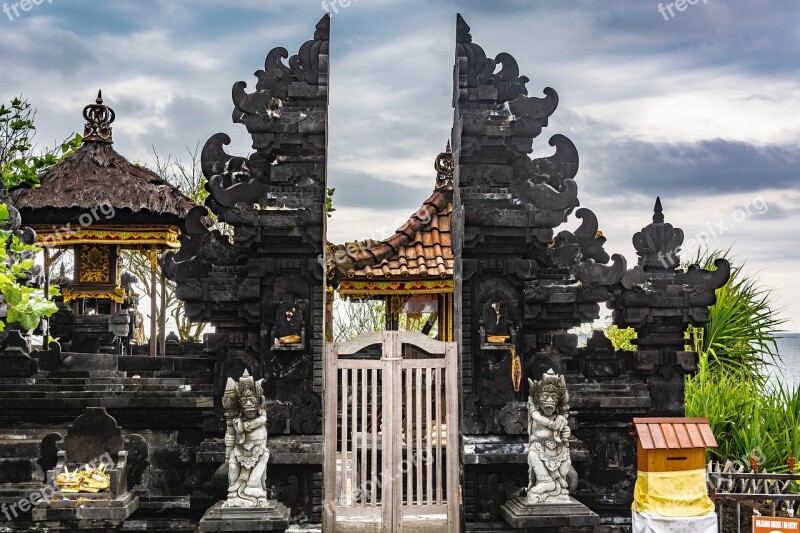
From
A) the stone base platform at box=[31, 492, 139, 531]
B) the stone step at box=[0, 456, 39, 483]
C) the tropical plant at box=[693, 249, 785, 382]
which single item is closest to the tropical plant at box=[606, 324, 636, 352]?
the tropical plant at box=[693, 249, 785, 382]

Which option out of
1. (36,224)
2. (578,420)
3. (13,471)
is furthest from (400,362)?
(36,224)

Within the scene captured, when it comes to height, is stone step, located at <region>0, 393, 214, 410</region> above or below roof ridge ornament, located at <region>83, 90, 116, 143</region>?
below

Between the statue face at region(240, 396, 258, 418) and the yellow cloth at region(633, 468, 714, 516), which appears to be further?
the statue face at region(240, 396, 258, 418)

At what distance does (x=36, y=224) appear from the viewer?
16328 mm

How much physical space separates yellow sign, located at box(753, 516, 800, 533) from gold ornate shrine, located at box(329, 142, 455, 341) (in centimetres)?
724

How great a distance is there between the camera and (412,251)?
51.6 feet

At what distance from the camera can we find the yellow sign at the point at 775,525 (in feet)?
28.1

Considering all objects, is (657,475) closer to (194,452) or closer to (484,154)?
(484,154)

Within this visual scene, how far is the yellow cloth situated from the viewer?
841 centimetres

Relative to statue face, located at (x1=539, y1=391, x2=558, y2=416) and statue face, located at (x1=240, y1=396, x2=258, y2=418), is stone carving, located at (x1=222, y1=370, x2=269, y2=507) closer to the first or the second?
statue face, located at (x1=240, y1=396, x2=258, y2=418)

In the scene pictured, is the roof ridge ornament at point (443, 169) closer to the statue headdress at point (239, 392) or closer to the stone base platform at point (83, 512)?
the statue headdress at point (239, 392)

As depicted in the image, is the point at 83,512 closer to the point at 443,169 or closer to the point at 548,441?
the point at 548,441

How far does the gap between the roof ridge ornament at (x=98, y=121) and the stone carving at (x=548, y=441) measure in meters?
11.1

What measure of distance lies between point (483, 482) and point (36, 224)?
10.6 m
